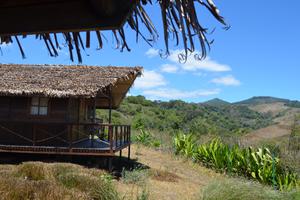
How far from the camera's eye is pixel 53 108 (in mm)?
18125

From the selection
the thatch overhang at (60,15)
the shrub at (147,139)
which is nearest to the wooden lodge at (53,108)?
the shrub at (147,139)

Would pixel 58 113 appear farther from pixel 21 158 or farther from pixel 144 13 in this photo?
pixel 144 13

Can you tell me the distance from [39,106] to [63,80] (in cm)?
141

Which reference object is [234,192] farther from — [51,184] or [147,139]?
[147,139]

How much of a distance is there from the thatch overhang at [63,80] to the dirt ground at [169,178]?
361 centimetres

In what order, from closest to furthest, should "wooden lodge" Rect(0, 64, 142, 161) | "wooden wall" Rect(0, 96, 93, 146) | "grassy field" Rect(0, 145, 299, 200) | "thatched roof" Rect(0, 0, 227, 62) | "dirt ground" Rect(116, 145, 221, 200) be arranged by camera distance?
1. "thatched roof" Rect(0, 0, 227, 62)
2. "grassy field" Rect(0, 145, 299, 200)
3. "dirt ground" Rect(116, 145, 221, 200)
4. "wooden lodge" Rect(0, 64, 142, 161)
5. "wooden wall" Rect(0, 96, 93, 146)

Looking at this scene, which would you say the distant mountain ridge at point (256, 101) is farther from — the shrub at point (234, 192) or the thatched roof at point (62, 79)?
the shrub at point (234, 192)

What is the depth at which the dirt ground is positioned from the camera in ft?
48.0

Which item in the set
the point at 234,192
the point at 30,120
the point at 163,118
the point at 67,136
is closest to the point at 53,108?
the point at 30,120

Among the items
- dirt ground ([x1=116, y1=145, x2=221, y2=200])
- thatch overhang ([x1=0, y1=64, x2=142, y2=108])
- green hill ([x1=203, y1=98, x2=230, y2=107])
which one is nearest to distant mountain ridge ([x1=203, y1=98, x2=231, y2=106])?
green hill ([x1=203, y1=98, x2=230, y2=107])

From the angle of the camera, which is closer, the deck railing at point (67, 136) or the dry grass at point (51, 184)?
the dry grass at point (51, 184)

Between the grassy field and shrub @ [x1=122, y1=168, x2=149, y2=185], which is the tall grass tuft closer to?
the grassy field

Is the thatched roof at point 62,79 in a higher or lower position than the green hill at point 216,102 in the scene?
lower

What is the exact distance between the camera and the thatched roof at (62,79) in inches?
658
